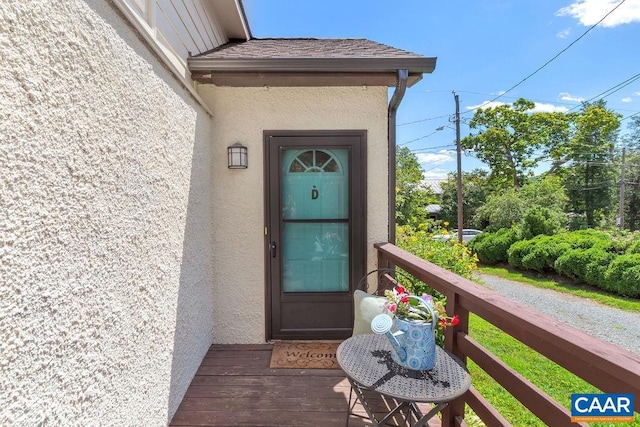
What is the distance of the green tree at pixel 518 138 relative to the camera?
24.0 m

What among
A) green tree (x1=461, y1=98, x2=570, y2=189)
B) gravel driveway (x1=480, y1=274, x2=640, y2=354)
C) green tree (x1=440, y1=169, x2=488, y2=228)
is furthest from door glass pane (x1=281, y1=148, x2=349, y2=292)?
green tree (x1=461, y1=98, x2=570, y2=189)

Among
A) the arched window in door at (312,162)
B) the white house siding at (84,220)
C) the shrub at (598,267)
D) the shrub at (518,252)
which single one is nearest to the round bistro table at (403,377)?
the white house siding at (84,220)

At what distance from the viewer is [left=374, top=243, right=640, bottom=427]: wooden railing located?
946 mm

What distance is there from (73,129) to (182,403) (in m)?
2.20

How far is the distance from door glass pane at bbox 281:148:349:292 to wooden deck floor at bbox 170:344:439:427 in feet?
3.05

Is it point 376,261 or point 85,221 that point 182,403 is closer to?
point 85,221

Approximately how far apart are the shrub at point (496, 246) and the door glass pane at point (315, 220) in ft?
42.8

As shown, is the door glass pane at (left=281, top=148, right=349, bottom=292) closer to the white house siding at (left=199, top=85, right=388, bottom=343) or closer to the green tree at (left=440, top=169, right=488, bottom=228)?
the white house siding at (left=199, top=85, right=388, bottom=343)

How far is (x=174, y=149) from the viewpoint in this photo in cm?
226

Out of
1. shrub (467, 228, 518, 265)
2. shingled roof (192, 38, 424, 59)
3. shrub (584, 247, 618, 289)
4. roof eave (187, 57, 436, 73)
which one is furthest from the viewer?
shrub (467, 228, 518, 265)

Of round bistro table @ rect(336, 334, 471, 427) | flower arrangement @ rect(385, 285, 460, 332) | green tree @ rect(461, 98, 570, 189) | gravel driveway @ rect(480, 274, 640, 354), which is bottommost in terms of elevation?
gravel driveway @ rect(480, 274, 640, 354)

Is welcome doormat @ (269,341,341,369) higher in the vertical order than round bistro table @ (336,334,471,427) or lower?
lower

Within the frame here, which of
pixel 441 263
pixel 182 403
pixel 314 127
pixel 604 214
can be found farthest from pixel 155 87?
pixel 604 214

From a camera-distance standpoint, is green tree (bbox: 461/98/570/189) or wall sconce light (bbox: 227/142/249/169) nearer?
wall sconce light (bbox: 227/142/249/169)
